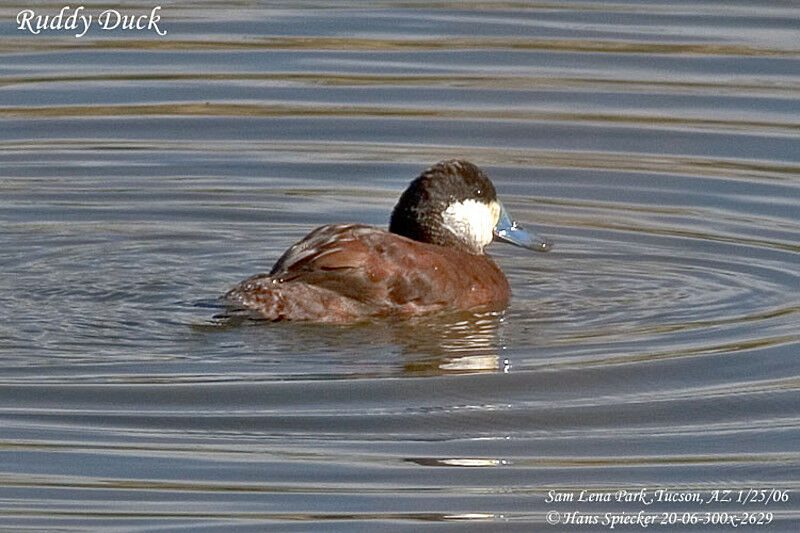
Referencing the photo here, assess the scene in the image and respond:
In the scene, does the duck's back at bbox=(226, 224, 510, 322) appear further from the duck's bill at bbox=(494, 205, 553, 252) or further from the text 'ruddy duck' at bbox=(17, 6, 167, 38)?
the text 'ruddy duck' at bbox=(17, 6, 167, 38)

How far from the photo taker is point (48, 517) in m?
6.02

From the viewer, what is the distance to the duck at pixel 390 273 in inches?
327

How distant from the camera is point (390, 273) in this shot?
8.45 metres

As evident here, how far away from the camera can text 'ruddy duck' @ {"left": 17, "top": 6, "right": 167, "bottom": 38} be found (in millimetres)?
14453

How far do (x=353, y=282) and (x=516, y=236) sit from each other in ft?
4.53

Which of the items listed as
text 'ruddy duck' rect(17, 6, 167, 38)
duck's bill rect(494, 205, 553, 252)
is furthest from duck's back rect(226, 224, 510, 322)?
text 'ruddy duck' rect(17, 6, 167, 38)

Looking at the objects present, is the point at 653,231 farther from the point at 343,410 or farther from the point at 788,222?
the point at 343,410

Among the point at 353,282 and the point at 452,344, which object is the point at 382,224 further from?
the point at 452,344

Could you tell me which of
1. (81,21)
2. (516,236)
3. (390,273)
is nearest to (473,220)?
(516,236)

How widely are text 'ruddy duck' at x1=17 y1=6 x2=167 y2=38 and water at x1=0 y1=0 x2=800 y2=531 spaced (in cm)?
13

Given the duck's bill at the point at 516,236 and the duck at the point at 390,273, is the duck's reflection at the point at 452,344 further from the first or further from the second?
the duck's bill at the point at 516,236

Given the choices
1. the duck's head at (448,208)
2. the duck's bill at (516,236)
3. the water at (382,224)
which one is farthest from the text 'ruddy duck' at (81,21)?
the duck's head at (448,208)

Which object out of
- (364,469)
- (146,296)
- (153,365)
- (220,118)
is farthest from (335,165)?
(364,469)

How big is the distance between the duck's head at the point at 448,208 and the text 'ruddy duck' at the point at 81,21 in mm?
5639
